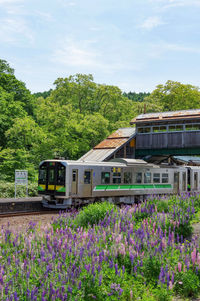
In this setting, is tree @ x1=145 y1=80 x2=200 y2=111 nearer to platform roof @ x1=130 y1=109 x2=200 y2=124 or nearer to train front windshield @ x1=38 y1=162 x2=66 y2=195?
platform roof @ x1=130 y1=109 x2=200 y2=124

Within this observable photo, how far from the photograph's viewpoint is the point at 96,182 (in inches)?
769

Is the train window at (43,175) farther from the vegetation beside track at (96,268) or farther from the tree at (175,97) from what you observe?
the tree at (175,97)

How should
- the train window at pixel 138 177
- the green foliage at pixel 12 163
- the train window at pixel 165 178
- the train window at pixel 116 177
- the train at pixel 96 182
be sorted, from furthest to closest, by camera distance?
1. the green foliage at pixel 12 163
2. the train window at pixel 165 178
3. the train window at pixel 138 177
4. the train window at pixel 116 177
5. the train at pixel 96 182

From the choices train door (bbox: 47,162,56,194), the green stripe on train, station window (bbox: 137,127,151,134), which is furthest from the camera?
station window (bbox: 137,127,151,134)

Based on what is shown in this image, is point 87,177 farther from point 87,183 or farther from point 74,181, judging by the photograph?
point 74,181

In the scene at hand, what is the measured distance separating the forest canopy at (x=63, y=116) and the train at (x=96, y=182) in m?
4.14

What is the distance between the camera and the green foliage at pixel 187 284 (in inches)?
215

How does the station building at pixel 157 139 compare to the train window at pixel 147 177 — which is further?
the station building at pixel 157 139

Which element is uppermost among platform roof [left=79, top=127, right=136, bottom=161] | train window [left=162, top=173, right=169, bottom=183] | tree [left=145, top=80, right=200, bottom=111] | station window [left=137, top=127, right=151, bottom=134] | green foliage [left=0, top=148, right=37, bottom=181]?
tree [left=145, top=80, right=200, bottom=111]

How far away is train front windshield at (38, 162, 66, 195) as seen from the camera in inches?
722

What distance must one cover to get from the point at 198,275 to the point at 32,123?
25162 millimetres

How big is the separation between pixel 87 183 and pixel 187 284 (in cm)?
1378

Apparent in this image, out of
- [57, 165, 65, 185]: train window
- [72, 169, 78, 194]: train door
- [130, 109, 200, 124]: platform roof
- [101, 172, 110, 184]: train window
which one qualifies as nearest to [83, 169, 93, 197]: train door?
[72, 169, 78, 194]: train door

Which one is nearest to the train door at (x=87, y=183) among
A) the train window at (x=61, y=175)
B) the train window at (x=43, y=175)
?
the train window at (x=61, y=175)
